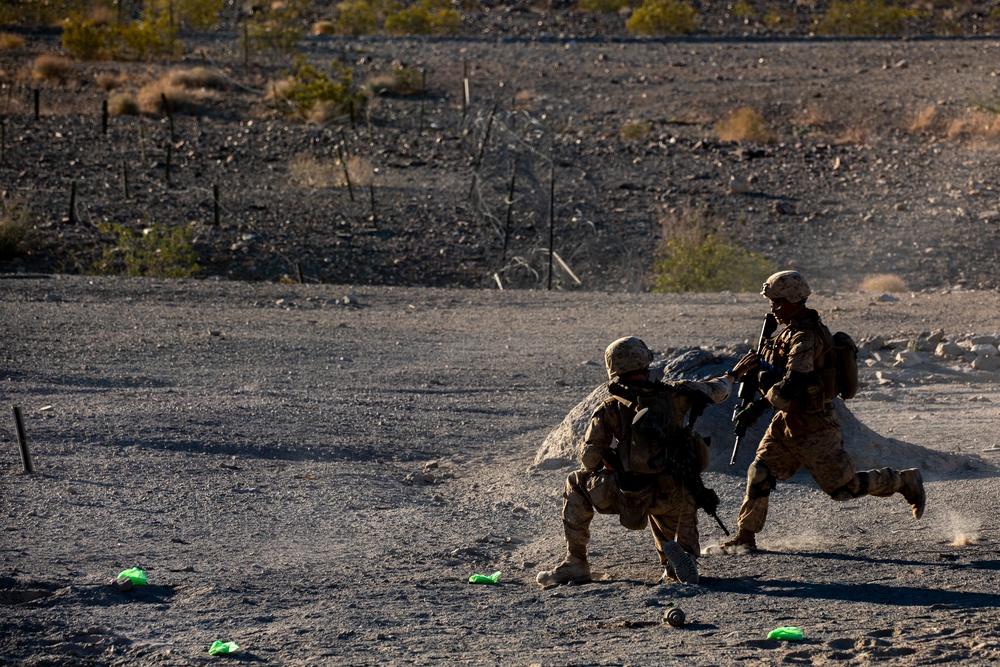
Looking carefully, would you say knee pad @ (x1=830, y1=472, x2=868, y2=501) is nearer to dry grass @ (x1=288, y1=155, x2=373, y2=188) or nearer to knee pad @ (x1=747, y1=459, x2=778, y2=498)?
knee pad @ (x1=747, y1=459, x2=778, y2=498)

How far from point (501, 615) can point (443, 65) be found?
93.5 feet

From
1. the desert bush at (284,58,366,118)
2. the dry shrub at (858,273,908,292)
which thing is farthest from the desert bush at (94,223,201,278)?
the desert bush at (284,58,366,118)

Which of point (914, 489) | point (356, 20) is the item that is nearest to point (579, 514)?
point (914, 489)

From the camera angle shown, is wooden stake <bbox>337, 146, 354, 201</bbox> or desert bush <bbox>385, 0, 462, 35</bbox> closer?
wooden stake <bbox>337, 146, 354, 201</bbox>

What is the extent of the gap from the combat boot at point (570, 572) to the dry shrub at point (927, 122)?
829 inches

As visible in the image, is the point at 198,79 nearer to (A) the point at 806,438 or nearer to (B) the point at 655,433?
(A) the point at 806,438

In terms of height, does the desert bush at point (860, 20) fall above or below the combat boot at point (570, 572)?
above

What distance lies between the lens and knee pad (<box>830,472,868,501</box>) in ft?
19.4

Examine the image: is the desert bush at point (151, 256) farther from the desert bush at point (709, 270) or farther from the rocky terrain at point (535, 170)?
the desert bush at point (709, 270)

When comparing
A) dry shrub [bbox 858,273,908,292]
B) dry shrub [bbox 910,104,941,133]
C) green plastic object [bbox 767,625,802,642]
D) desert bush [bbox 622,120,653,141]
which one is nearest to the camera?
green plastic object [bbox 767,625,802,642]

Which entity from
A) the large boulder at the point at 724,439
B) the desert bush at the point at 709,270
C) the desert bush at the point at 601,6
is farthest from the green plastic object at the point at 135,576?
the desert bush at the point at 601,6

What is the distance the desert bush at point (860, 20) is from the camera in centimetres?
3822

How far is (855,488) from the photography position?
5.93 m

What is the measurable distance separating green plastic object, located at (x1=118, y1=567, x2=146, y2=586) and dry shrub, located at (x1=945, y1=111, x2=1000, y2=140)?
2126cm
